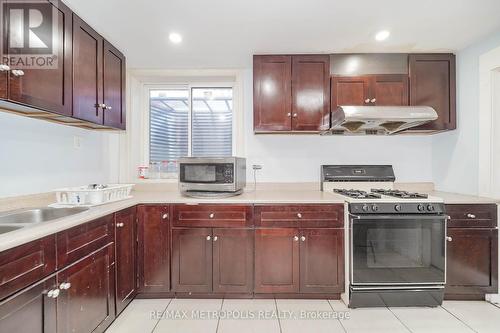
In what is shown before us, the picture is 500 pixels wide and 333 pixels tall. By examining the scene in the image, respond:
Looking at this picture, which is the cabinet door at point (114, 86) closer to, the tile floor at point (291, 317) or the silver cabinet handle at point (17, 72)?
the silver cabinet handle at point (17, 72)

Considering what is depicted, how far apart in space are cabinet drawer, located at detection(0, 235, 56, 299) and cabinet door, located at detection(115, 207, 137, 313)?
1.95 feet

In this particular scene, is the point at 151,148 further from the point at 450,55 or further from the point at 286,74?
the point at 450,55

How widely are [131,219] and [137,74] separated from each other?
1.63 metres

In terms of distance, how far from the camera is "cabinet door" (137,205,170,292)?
210 cm

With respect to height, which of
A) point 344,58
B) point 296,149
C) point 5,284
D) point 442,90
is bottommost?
point 5,284

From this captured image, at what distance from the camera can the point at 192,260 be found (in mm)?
2100

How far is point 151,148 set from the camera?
9.68 ft

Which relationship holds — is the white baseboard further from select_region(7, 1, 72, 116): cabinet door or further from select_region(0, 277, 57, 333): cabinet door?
select_region(7, 1, 72, 116): cabinet door

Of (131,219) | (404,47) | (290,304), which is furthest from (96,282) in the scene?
(404,47)

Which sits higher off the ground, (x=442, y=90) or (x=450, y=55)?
(x=450, y=55)

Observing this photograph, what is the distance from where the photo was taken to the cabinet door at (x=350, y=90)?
2393mm

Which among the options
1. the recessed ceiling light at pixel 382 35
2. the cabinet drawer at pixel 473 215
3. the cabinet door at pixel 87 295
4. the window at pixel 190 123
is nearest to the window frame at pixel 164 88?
the window at pixel 190 123

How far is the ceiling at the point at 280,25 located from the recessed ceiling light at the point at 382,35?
0.13 ft

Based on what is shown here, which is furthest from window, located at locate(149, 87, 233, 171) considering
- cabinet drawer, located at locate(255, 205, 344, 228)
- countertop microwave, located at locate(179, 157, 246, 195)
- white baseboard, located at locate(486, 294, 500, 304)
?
white baseboard, located at locate(486, 294, 500, 304)
